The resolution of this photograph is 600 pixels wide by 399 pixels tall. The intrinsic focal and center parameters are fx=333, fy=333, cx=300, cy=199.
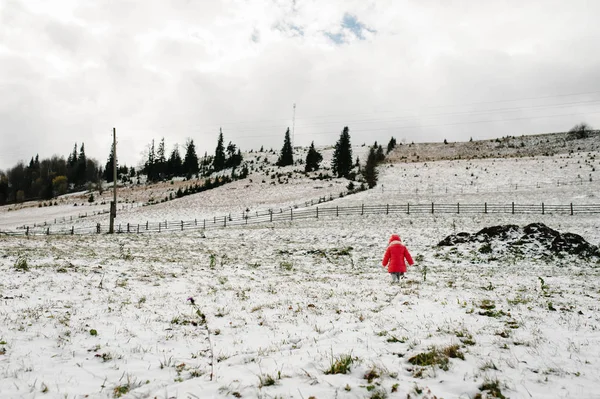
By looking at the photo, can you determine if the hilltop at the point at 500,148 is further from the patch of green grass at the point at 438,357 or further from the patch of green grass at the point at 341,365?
the patch of green grass at the point at 341,365

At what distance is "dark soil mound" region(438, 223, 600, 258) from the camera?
14766 mm

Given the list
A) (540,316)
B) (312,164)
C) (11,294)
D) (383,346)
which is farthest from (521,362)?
(312,164)

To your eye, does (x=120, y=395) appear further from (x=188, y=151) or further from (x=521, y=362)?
(x=188, y=151)

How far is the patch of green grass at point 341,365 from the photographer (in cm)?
384

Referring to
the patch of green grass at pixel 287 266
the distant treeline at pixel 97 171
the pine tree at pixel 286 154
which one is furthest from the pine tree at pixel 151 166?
the patch of green grass at pixel 287 266

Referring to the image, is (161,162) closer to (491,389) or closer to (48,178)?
(48,178)

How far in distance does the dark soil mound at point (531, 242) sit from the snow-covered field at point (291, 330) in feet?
4.13

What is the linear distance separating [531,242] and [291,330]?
15.1m

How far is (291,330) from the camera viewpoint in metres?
5.67

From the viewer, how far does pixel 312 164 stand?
2731 inches

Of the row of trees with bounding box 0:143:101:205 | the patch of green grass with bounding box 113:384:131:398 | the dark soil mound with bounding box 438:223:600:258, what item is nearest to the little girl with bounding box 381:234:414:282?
the dark soil mound with bounding box 438:223:600:258

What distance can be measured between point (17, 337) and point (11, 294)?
8.98 ft

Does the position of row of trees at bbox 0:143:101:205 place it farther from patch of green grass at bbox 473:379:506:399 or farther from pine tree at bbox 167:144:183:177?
patch of green grass at bbox 473:379:506:399

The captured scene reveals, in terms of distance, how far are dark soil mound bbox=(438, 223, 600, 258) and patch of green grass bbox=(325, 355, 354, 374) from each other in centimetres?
1423
